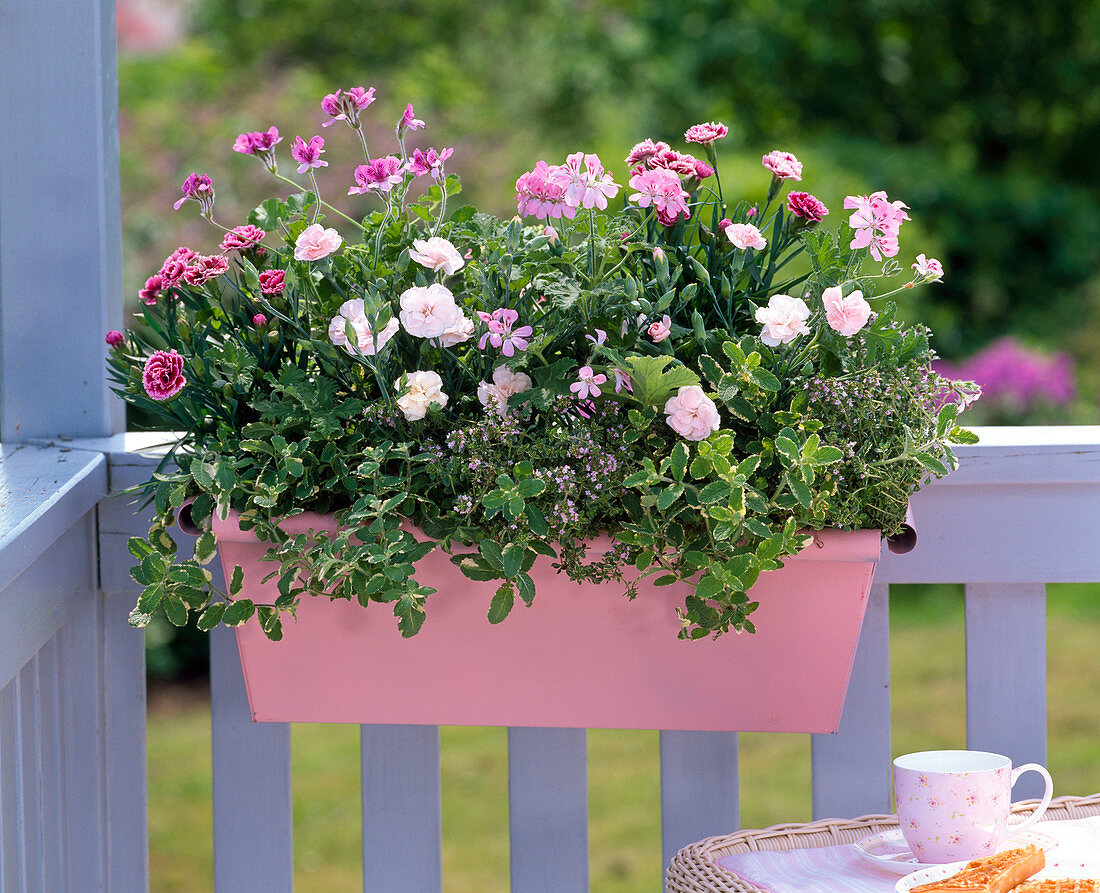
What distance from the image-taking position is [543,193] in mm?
839

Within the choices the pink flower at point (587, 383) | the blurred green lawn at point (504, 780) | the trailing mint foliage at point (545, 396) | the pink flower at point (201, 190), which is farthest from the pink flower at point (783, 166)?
the blurred green lawn at point (504, 780)

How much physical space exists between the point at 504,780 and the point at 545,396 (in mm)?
2253

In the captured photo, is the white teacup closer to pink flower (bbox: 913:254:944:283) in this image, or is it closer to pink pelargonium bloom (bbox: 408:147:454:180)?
pink flower (bbox: 913:254:944:283)

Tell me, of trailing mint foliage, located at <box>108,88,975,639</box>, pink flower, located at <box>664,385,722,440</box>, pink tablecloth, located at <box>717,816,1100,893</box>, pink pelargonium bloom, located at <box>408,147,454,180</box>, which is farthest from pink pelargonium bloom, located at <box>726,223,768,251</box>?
pink tablecloth, located at <box>717,816,1100,893</box>

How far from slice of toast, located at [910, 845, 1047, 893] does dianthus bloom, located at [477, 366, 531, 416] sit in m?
0.44

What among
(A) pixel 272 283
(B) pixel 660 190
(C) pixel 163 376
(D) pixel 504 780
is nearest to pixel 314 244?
(A) pixel 272 283

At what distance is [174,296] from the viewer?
3.02 feet

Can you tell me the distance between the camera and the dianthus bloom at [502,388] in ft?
2.68

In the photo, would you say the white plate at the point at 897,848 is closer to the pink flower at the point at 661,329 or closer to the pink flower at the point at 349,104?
the pink flower at the point at 661,329

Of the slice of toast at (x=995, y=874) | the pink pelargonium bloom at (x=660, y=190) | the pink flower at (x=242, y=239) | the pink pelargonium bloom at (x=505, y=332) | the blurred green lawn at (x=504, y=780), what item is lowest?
the blurred green lawn at (x=504, y=780)

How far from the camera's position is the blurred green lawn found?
2492mm

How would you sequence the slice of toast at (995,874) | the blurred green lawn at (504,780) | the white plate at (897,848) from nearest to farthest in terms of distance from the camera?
1. the slice of toast at (995,874)
2. the white plate at (897,848)
3. the blurred green lawn at (504,780)

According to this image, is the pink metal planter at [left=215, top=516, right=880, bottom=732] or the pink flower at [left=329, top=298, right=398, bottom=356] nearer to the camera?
the pink flower at [left=329, top=298, right=398, bottom=356]

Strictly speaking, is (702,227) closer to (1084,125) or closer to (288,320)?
(288,320)
